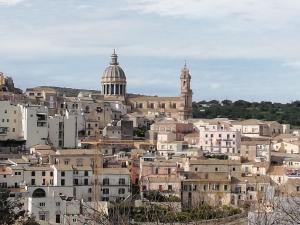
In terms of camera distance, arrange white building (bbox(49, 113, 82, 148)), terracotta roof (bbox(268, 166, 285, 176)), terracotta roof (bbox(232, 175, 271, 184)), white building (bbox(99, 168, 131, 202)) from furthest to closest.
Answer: white building (bbox(49, 113, 82, 148)), terracotta roof (bbox(268, 166, 285, 176)), terracotta roof (bbox(232, 175, 271, 184)), white building (bbox(99, 168, 131, 202))

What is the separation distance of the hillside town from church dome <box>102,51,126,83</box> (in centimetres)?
336

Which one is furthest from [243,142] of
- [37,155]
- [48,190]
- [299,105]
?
[299,105]

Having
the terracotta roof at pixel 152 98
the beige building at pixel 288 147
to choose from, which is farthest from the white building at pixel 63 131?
the terracotta roof at pixel 152 98

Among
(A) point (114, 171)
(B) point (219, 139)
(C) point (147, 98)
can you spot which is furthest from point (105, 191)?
(C) point (147, 98)

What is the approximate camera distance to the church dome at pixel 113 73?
5896 centimetres

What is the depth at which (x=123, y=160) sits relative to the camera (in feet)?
118

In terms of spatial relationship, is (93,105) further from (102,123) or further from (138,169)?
(138,169)

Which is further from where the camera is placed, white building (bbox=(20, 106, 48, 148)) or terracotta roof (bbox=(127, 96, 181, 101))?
terracotta roof (bbox=(127, 96, 181, 101))

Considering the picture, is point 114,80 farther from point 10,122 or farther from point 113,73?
point 10,122

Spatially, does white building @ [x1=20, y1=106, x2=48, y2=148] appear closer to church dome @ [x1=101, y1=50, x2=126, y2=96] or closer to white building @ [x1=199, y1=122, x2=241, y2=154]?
Result: white building @ [x1=199, y1=122, x2=241, y2=154]

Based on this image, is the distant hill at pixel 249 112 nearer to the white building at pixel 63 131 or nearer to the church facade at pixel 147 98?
the church facade at pixel 147 98

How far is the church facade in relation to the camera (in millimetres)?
58812

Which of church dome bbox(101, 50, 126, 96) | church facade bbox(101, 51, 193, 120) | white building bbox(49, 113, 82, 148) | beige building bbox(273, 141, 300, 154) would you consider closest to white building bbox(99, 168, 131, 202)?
white building bbox(49, 113, 82, 148)

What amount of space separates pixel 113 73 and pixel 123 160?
23.6 m
